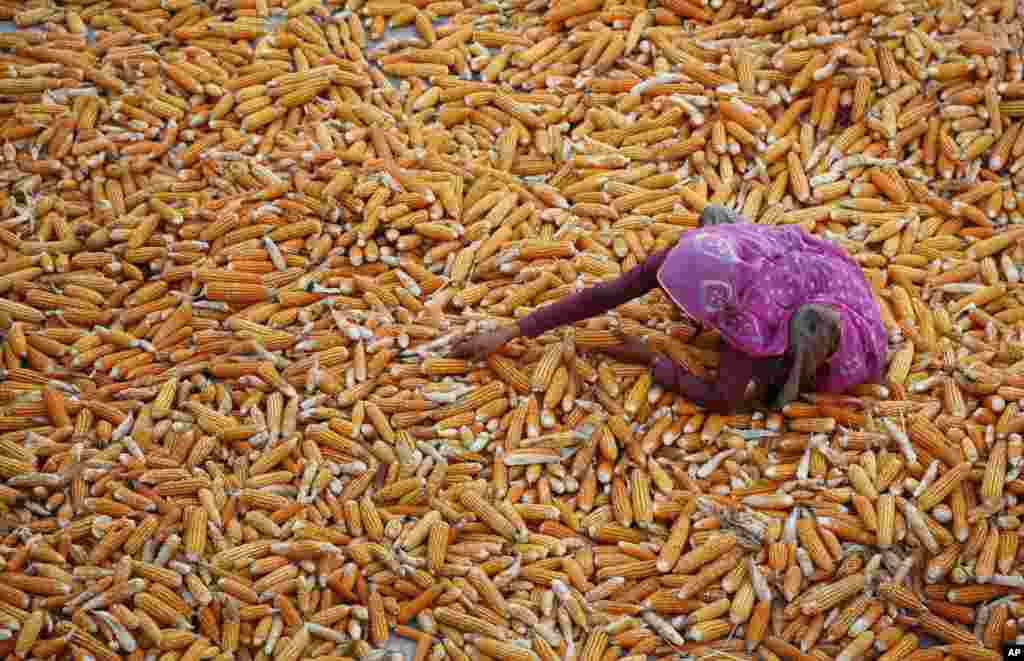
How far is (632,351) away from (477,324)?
26.9 inches

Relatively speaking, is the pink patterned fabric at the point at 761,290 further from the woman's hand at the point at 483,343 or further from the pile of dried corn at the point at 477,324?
the woman's hand at the point at 483,343

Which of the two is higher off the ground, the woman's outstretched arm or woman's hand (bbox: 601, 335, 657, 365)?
the woman's outstretched arm

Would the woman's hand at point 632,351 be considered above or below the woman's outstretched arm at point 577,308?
below

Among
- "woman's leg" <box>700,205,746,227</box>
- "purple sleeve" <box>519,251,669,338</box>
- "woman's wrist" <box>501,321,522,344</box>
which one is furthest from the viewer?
"woman's leg" <box>700,205,746,227</box>

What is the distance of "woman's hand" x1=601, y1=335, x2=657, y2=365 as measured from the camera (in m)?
4.59

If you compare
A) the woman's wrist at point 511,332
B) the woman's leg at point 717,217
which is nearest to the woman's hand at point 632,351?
the woman's wrist at point 511,332

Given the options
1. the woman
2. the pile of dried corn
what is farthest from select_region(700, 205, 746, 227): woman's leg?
the pile of dried corn

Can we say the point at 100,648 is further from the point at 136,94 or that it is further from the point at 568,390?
the point at 136,94

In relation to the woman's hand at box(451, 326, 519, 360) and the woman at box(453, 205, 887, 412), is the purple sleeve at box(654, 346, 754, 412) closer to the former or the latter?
the woman at box(453, 205, 887, 412)

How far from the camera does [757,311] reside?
409cm

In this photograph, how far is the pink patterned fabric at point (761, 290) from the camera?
409cm

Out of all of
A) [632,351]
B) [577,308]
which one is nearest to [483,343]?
[577,308]

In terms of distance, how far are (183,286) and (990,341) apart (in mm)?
3570

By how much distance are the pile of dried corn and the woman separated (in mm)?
149
